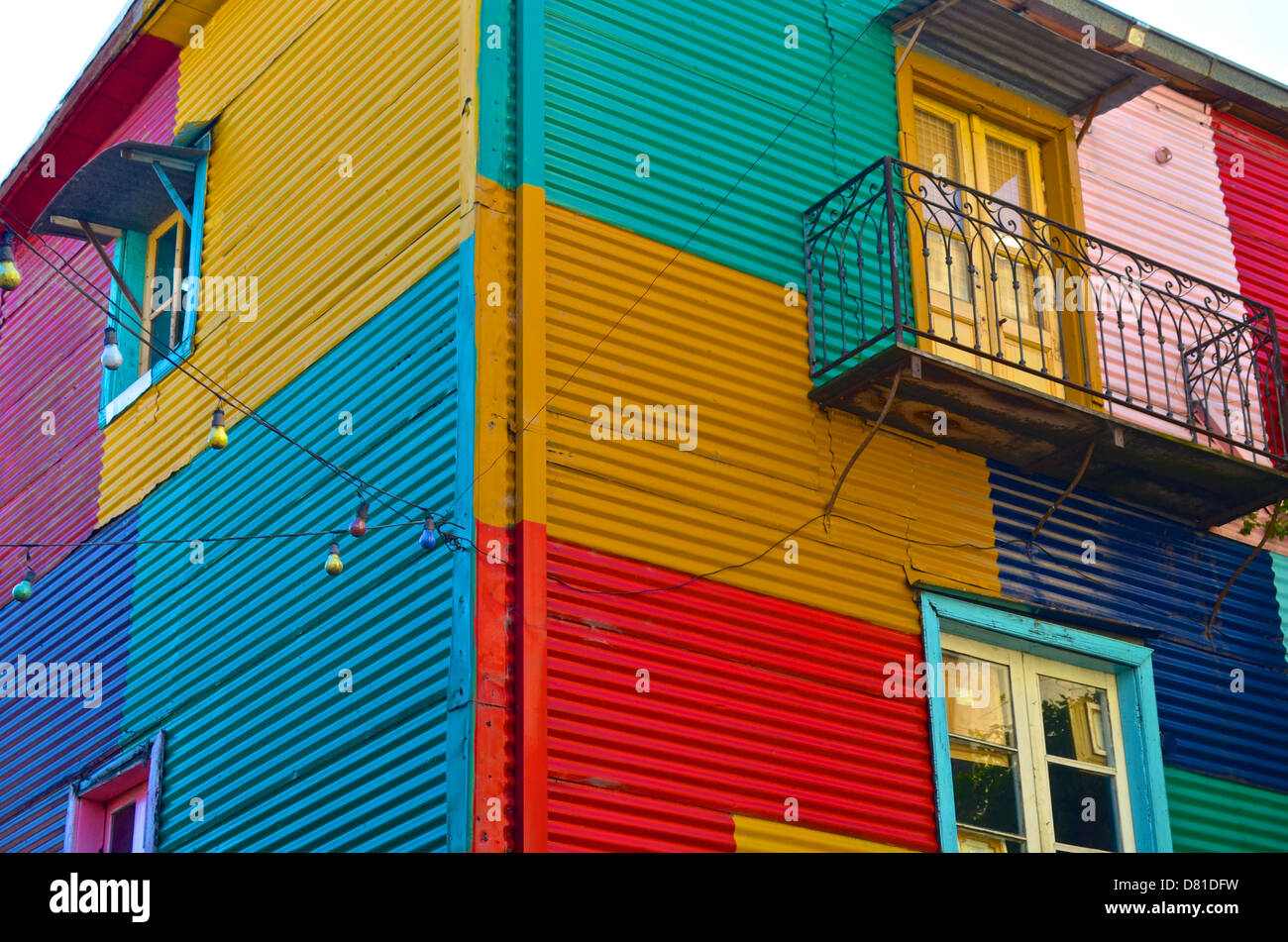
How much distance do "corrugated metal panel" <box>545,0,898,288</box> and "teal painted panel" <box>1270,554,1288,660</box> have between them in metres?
4.16

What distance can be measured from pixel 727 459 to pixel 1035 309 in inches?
133

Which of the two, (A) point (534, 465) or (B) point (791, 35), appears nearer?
(A) point (534, 465)

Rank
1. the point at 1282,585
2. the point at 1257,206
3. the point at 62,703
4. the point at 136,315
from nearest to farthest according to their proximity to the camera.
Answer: the point at 1282,585, the point at 62,703, the point at 136,315, the point at 1257,206

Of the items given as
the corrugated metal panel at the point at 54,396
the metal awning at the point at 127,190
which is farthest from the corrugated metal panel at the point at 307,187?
the corrugated metal panel at the point at 54,396

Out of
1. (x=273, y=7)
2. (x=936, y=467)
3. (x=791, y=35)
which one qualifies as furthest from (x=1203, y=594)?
(x=273, y=7)

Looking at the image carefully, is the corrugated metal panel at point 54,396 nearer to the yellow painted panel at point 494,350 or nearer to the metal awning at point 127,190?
the metal awning at point 127,190

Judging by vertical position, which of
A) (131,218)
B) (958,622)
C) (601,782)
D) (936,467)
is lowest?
(601,782)

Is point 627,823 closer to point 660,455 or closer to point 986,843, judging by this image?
point 660,455

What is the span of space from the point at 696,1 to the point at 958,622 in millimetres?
4379

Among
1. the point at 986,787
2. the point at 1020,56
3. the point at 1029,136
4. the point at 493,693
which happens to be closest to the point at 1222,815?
the point at 986,787

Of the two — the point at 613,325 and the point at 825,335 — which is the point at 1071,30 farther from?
the point at 613,325

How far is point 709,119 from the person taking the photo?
39.1 feet

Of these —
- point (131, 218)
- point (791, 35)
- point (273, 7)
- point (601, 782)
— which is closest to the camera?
point (601, 782)

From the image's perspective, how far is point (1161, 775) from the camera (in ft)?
38.9
